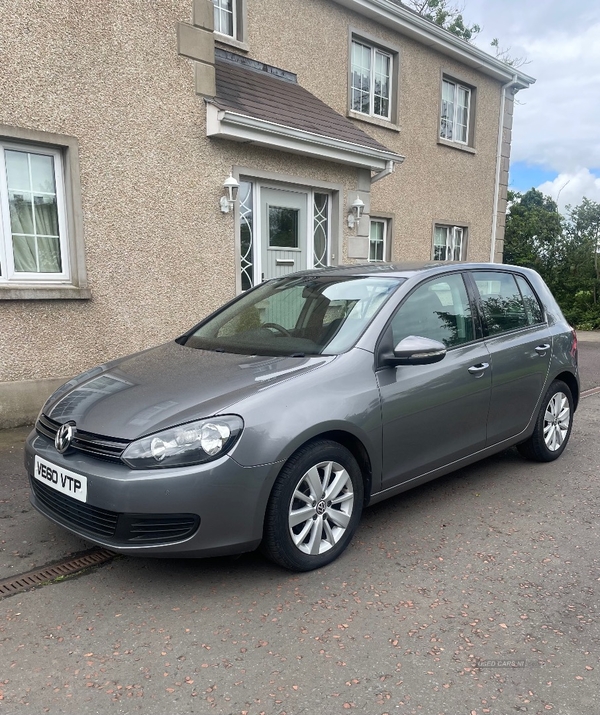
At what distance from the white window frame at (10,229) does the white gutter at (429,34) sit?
20.5ft

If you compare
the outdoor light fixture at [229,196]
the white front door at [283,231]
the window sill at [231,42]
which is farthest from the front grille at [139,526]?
the window sill at [231,42]

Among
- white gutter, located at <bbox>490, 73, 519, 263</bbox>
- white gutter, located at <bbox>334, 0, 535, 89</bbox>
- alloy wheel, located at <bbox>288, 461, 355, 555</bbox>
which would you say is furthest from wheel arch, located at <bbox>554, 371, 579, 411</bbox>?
white gutter, located at <bbox>490, 73, 519, 263</bbox>

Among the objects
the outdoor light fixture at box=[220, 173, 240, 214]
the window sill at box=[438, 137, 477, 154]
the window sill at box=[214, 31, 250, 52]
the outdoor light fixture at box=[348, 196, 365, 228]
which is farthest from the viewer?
the window sill at box=[438, 137, 477, 154]

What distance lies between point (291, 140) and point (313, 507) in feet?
18.1

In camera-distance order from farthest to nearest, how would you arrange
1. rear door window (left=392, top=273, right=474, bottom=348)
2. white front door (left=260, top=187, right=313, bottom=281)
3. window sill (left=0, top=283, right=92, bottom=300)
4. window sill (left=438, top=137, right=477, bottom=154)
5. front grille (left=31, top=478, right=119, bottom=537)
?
1. window sill (left=438, top=137, right=477, bottom=154)
2. white front door (left=260, top=187, right=313, bottom=281)
3. window sill (left=0, top=283, right=92, bottom=300)
4. rear door window (left=392, top=273, right=474, bottom=348)
5. front grille (left=31, top=478, right=119, bottom=537)

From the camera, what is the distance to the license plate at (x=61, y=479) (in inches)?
109

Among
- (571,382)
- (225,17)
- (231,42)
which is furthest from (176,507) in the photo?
(225,17)

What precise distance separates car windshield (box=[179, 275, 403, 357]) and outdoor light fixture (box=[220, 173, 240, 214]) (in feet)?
9.45

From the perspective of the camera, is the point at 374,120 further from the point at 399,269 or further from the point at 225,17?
the point at 399,269

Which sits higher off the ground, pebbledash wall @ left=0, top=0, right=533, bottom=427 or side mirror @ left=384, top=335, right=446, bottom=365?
→ pebbledash wall @ left=0, top=0, right=533, bottom=427

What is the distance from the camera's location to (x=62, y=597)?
2.83 metres

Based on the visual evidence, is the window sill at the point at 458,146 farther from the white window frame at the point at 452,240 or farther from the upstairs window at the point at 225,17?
the upstairs window at the point at 225,17

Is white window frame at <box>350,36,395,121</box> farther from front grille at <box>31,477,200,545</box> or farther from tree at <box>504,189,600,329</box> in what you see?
tree at <box>504,189,600,329</box>

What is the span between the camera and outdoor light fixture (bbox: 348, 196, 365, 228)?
847 cm
